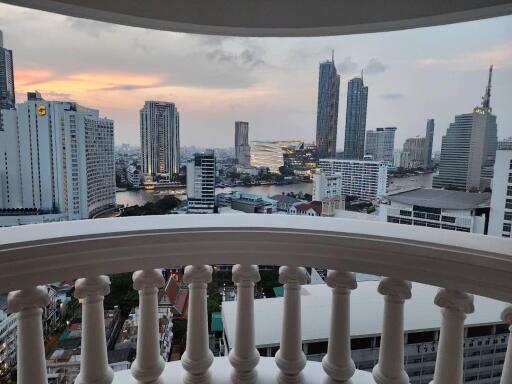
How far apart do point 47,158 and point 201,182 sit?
0.57 m

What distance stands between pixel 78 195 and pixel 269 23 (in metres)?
0.94

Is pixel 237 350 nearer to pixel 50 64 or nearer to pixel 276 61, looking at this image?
pixel 276 61

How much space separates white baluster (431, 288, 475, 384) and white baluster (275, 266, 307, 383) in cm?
42

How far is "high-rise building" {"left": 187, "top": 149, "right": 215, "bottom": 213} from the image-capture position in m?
1.51

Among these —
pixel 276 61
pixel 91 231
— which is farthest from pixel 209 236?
pixel 276 61

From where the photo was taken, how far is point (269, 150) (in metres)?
1.56

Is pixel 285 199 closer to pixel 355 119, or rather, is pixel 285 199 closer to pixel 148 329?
pixel 355 119

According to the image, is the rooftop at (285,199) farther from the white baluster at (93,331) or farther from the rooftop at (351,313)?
the white baluster at (93,331)

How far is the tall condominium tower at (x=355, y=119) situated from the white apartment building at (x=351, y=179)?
46 millimetres

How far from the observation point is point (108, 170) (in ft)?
4.77

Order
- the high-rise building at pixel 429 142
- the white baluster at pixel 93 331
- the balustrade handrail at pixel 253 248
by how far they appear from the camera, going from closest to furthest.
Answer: the balustrade handrail at pixel 253 248
the white baluster at pixel 93 331
the high-rise building at pixel 429 142

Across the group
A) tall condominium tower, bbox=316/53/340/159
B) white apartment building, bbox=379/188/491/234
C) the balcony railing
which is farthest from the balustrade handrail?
tall condominium tower, bbox=316/53/340/159

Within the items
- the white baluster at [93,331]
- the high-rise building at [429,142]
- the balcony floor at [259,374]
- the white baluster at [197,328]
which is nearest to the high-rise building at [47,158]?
the white baluster at [93,331]

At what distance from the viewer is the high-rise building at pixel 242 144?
5.08 ft
